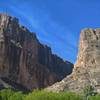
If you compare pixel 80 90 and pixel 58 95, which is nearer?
pixel 58 95

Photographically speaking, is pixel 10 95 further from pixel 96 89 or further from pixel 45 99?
pixel 96 89

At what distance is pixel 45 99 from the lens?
5979 inches

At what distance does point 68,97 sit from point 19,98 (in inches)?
460

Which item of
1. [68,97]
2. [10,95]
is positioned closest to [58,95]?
[68,97]

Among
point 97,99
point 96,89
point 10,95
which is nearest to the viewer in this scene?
point 97,99

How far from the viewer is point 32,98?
152m

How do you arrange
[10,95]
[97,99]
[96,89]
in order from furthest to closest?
[96,89] < [10,95] < [97,99]

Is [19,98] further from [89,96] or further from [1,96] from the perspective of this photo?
[89,96]

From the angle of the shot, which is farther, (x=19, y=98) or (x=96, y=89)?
(x=96, y=89)

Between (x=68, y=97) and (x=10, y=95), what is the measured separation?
53.8 ft

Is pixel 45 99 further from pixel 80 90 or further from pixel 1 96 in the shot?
pixel 80 90

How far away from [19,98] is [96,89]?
4665 cm

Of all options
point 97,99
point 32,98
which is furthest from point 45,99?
point 97,99

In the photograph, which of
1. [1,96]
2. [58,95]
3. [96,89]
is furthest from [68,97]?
[96,89]
